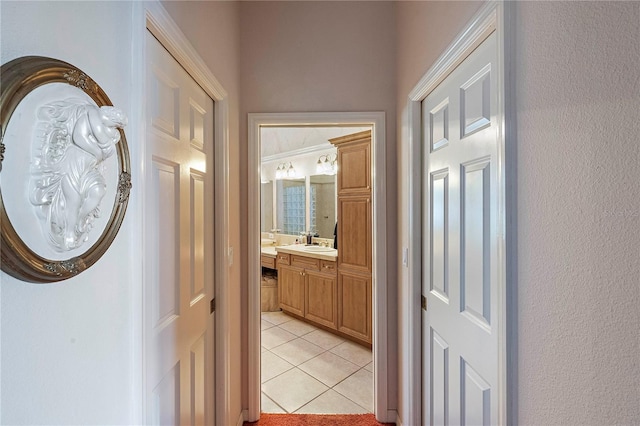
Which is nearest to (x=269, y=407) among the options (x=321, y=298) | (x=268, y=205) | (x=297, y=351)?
(x=297, y=351)

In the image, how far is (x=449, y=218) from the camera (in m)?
1.32

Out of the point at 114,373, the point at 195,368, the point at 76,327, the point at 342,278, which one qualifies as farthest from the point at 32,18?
the point at 342,278

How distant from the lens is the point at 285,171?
4883 millimetres

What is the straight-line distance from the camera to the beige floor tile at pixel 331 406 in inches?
84.4

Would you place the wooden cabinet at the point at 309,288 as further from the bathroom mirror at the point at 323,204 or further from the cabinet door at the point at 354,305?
the bathroom mirror at the point at 323,204

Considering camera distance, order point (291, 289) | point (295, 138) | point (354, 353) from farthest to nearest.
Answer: point (295, 138)
point (291, 289)
point (354, 353)

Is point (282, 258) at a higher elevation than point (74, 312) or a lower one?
lower

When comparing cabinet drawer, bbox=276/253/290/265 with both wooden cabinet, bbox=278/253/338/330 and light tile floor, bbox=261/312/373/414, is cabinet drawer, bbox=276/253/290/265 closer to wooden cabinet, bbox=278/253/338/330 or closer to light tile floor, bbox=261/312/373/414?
wooden cabinet, bbox=278/253/338/330

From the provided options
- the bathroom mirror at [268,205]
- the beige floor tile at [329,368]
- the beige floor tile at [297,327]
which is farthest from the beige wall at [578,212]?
the bathroom mirror at [268,205]

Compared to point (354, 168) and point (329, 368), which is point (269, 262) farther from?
point (354, 168)

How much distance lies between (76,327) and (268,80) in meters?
1.76

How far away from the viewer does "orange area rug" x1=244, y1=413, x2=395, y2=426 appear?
6.57 feet

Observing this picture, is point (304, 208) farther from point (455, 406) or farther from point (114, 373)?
point (114, 373)

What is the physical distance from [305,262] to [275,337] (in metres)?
0.92
